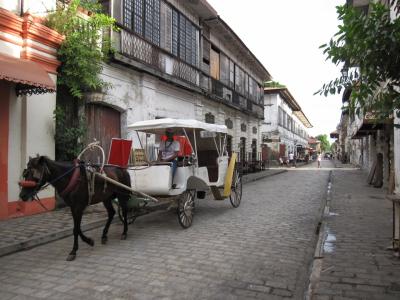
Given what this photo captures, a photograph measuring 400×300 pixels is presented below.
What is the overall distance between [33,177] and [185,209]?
3.18 metres

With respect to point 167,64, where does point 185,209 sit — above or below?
below

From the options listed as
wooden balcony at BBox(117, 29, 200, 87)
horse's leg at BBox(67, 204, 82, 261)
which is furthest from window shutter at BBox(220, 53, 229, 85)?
horse's leg at BBox(67, 204, 82, 261)

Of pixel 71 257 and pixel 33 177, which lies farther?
pixel 71 257

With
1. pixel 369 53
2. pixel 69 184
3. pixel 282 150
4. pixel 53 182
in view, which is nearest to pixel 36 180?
pixel 53 182

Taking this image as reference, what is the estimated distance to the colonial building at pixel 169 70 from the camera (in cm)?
1192

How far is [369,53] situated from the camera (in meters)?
3.38

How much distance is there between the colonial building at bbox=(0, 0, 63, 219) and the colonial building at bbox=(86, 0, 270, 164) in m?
1.87

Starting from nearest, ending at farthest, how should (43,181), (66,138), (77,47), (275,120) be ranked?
(43,181), (77,47), (66,138), (275,120)

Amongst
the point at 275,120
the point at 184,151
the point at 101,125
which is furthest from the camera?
the point at 275,120

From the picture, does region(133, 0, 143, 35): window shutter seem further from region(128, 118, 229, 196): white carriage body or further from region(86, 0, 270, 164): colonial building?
region(128, 118, 229, 196): white carriage body

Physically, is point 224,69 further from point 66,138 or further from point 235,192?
point 66,138

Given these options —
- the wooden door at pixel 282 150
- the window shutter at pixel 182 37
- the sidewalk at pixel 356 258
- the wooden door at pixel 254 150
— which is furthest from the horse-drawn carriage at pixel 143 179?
the wooden door at pixel 282 150

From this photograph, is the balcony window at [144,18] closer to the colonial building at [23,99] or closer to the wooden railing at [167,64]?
the wooden railing at [167,64]

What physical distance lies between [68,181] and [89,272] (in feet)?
4.71
